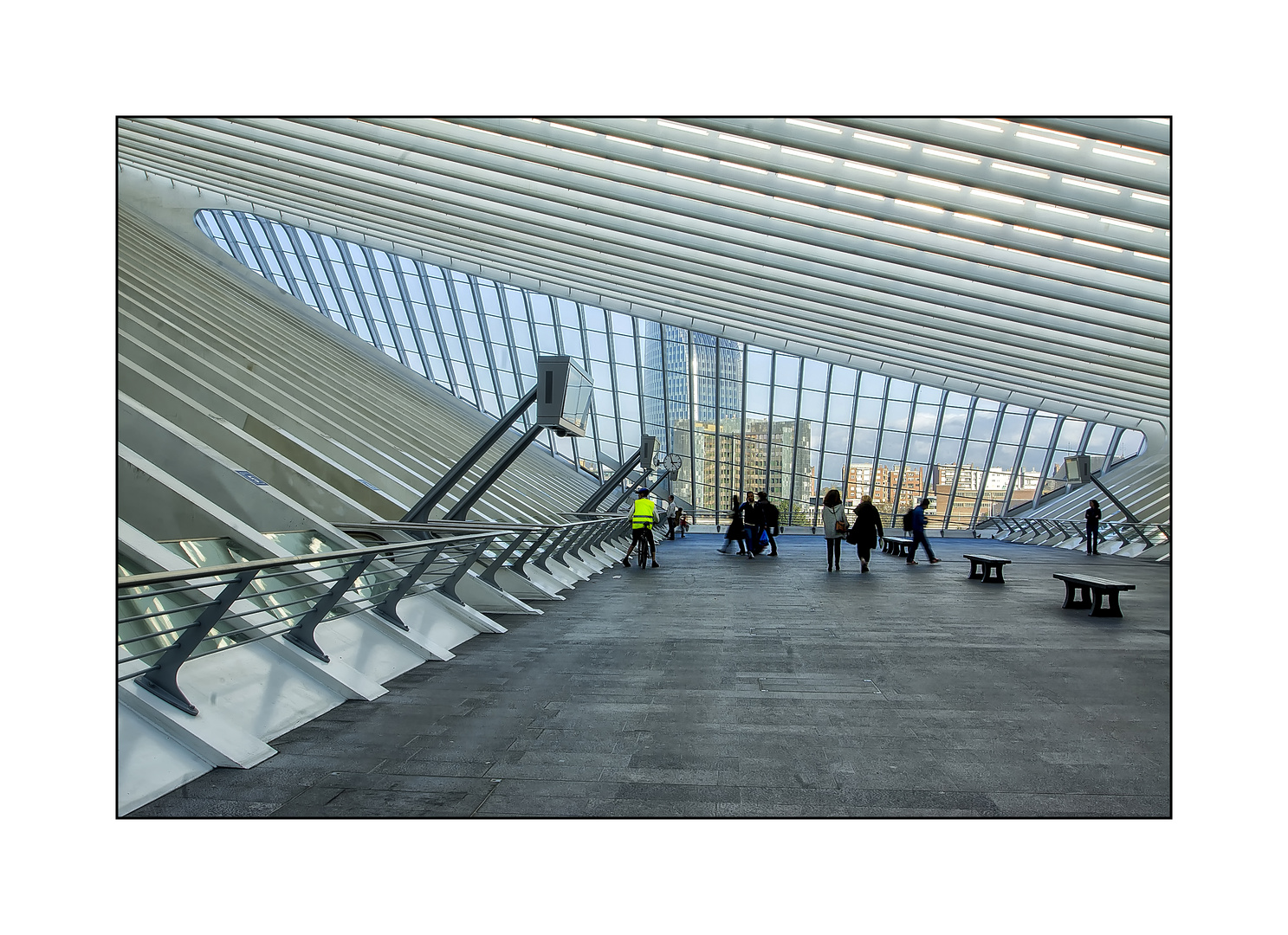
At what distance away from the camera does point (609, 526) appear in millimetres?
18141

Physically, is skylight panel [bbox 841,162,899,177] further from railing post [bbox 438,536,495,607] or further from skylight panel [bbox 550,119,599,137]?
railing post [bbox 438,536,495,607]

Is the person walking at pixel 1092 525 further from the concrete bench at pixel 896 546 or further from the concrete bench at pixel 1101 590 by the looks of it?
the concrete bench at pixel 1101 590

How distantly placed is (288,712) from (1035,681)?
4.71 metres

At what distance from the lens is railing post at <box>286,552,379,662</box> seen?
491 cm

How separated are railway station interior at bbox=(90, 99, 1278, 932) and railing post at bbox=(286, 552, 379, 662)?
0.02 metres

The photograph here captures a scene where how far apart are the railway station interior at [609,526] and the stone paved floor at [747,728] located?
0.09 ft

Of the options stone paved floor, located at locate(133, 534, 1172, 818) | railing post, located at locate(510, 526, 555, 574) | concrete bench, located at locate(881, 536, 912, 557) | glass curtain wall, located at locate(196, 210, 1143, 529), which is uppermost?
glass curtain wall, located at locate(196, 210, 1143, 529)

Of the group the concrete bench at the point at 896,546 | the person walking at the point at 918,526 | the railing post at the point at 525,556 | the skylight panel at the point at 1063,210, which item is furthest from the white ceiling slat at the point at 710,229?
the railing post at the point at 525,556

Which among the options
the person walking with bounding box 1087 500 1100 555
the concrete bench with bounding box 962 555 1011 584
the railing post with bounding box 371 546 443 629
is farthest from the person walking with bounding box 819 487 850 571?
the person walking with bounding box 1087 500 1100 555

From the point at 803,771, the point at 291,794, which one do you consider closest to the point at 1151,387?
the point at 803,771

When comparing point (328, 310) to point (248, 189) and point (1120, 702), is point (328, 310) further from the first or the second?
point (1120, 702)

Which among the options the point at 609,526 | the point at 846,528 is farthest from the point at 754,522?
the point at 846,528

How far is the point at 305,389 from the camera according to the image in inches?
477
